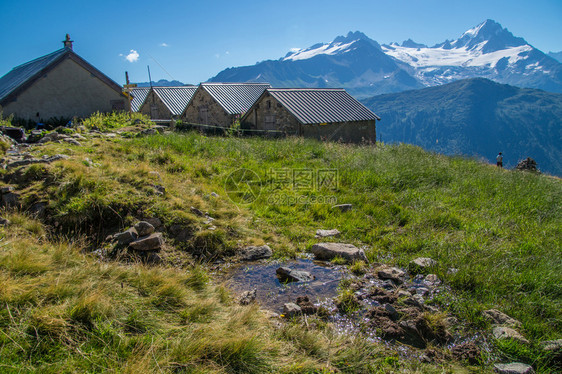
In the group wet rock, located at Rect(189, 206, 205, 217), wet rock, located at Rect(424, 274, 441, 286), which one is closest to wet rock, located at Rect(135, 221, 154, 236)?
wet rock, located at Rect(189, 206, 205, 217)

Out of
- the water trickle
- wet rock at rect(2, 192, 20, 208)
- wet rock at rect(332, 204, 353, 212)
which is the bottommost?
the water trickle

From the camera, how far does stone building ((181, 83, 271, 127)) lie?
24.4 metres

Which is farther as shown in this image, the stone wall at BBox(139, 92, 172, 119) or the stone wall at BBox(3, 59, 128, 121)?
the stone wall at BBox(139, 92, 172, 119)

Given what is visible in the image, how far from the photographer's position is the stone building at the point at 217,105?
2444 centimetres

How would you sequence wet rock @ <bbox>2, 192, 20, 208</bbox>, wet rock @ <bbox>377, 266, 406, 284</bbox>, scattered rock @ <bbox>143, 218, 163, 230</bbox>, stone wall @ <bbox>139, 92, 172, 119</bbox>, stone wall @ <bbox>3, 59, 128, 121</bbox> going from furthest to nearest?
stone wall @ <bbox>139, 92, 172, 119</bbox>
stone wall @ <bbox>3, 59, 128, 121</bbox>
wet rock @ <bbox>2, 192, 20, 208</bbox>
scattered rock @ <bbox>143, 218, 163, 230</bbox>
wet rock @ <bbox>377, 266, 406, 284</bbox>

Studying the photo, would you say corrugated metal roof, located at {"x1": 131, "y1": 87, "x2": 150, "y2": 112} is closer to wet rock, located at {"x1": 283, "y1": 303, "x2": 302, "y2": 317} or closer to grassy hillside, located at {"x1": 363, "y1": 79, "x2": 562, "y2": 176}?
wet rock, located at {"x1": 283, "y1": 303, "x2": 302, "y2": 317}

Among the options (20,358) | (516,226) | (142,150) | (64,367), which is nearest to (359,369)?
(64,367)

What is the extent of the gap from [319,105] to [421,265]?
1749cm

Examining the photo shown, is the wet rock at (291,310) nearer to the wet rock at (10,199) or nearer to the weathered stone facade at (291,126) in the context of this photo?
the wet rock at (10,199)

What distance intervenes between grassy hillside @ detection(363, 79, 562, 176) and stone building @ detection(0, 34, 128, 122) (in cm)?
13870

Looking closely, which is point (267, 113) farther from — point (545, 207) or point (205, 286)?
point (205, 286)

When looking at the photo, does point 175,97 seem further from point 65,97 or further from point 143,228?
point 143,228

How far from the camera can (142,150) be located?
404 inches

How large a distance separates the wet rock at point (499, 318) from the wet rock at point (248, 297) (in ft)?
9.47
